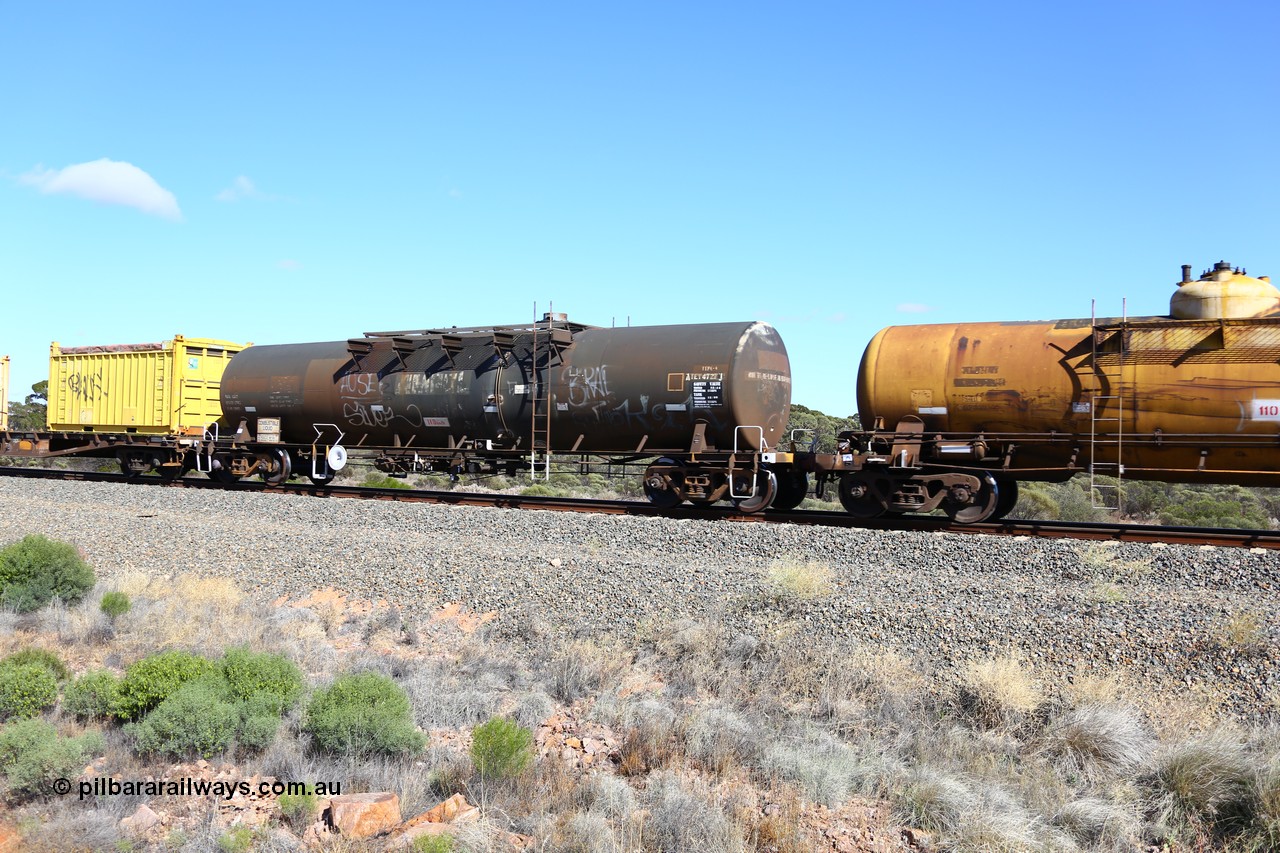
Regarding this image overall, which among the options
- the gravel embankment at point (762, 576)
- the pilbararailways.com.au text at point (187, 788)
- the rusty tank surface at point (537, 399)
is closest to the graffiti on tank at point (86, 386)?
the rusty tank surface at point (537, 399)

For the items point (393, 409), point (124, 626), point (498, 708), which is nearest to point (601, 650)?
point (498, 708)

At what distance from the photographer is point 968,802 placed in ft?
20.3

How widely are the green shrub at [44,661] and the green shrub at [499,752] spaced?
14.4 ft

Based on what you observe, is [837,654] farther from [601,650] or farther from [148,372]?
[148,372]

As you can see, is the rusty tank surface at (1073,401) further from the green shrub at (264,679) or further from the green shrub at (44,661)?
the green shrub at (44,661)

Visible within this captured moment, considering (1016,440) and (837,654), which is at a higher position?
(1016,440)

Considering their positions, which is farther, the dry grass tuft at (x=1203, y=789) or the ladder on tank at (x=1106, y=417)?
the ladder on tank at (x=1106, y=417)

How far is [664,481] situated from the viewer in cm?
1720

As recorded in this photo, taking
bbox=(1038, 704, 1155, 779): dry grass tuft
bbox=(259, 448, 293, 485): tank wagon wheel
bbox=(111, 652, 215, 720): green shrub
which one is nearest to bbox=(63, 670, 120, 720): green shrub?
bbox=(111, 652, 215, 720): green shrub

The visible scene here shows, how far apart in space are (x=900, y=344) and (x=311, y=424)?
531 inches

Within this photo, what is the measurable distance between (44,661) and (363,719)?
3.72 m

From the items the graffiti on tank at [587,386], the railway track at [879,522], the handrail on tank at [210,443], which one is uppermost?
the graffiti on tank at [587,386]

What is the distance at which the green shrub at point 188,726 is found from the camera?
7.20 meters

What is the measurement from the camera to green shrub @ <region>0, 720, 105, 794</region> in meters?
6.50
